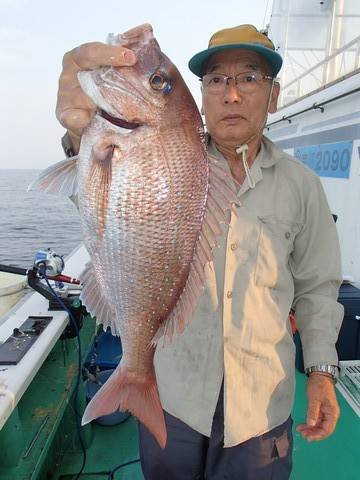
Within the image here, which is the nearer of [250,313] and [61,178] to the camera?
[61,178]

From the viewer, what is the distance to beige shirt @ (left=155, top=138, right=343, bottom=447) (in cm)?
181

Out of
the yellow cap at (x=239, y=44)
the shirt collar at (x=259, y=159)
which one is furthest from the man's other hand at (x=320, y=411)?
→ the yellow cap at (x=239, y=44)

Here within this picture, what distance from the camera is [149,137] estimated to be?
1342 millimetres

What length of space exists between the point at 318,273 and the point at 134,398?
96 cm

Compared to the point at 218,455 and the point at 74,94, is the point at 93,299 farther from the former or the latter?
the point at 218,455

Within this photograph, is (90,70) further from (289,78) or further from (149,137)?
(289,78)

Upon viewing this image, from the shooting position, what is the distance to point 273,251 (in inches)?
73.3

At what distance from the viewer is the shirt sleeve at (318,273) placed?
6.25 ft

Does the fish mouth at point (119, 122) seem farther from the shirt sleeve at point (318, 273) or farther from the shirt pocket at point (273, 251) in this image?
the shirt sleeve at point (318, 273)

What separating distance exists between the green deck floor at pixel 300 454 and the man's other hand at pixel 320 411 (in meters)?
1.16

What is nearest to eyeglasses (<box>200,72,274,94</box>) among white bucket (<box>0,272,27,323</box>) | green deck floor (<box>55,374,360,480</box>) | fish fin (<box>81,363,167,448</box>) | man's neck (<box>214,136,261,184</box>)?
man's neck (<box>214,136,261,184</box>)

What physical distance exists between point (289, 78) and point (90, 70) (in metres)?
6.99

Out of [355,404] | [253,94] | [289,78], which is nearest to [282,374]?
[253,94]

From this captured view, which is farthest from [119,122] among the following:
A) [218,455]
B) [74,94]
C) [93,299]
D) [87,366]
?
[87,366]
